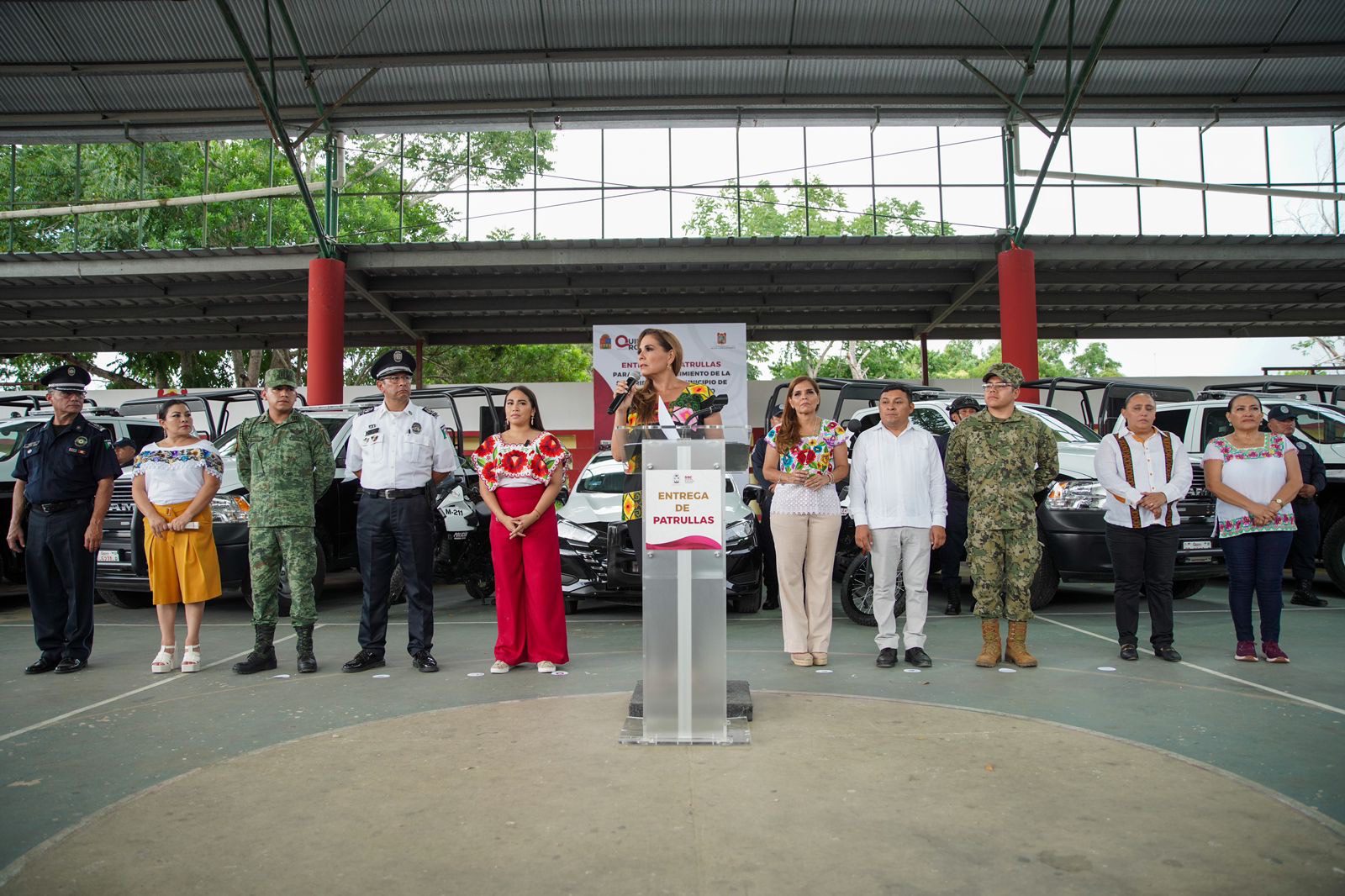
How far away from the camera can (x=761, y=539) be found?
28.2ft

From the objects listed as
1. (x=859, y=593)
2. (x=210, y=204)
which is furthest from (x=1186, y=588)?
(x=210, y=204)

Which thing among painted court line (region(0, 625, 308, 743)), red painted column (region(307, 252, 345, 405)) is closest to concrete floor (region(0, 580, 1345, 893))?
painted court line (region(0, 625, 308, 743))

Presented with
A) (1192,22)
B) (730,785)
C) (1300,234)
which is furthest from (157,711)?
(1300,234)

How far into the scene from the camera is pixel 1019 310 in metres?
16.6

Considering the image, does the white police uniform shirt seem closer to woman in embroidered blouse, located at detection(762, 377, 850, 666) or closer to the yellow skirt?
Result: the yellow skirt

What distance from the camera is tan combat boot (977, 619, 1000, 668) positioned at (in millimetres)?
6109

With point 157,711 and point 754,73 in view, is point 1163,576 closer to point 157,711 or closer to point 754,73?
point 157,711

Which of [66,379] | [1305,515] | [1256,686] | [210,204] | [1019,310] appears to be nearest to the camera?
[1256,686]

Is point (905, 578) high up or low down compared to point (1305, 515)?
down

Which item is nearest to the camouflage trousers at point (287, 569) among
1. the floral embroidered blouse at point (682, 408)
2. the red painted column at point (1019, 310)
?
the floral embroidered blouse at point (682, 408)

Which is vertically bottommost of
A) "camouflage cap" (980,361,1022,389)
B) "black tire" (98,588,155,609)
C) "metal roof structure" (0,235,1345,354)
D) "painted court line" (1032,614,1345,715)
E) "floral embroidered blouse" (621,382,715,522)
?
"painted court line" (1032,614,1345,715)

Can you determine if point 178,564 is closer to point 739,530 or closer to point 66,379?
point 66,379

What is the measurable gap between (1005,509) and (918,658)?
1.04m

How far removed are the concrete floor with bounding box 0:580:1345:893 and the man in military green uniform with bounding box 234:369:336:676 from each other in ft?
1.24
